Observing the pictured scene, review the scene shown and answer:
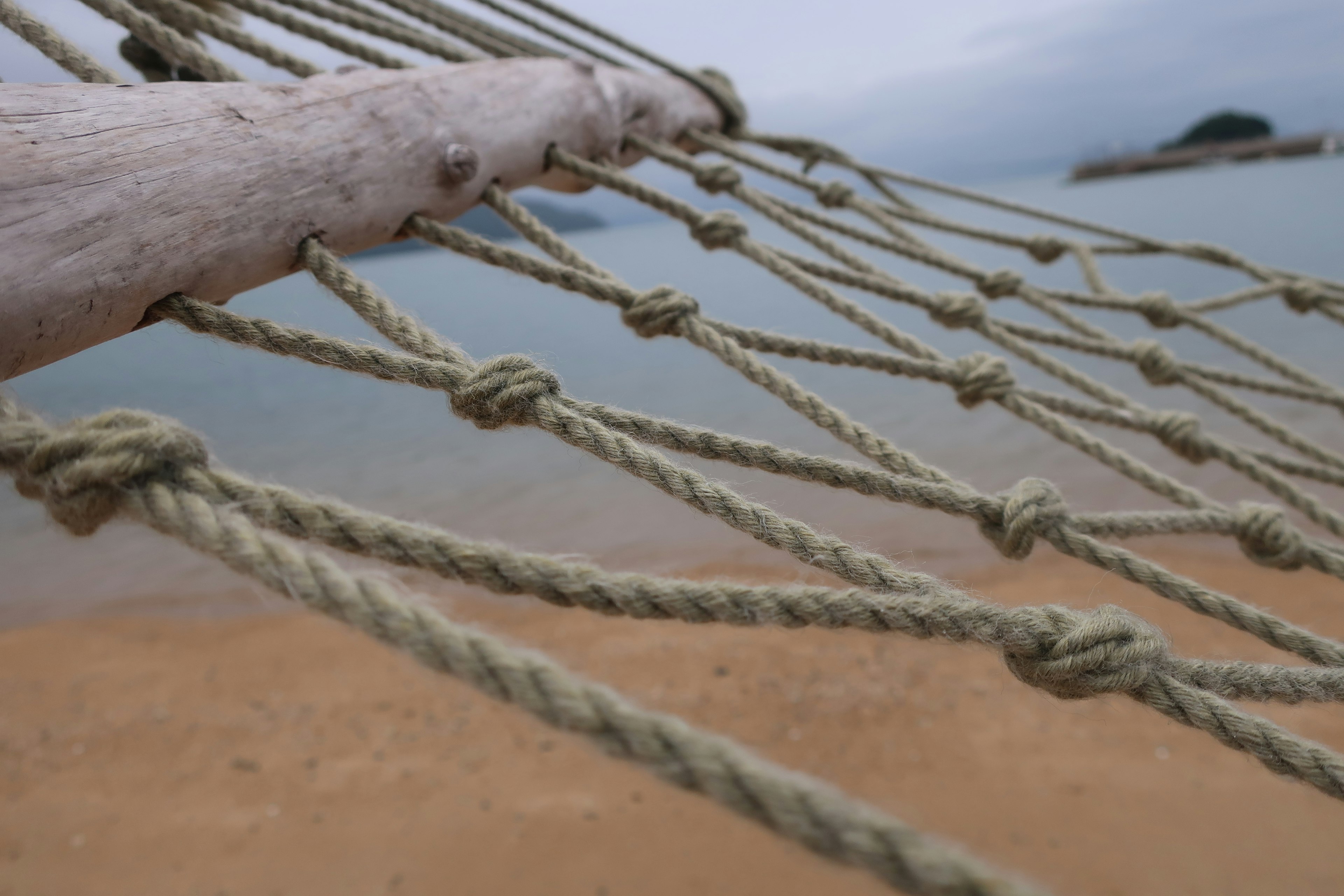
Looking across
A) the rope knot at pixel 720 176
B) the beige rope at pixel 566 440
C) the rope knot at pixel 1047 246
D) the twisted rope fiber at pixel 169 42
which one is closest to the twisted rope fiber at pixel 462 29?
the rope knot at pixel 720 176

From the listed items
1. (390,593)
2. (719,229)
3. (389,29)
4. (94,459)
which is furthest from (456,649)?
(389,29)

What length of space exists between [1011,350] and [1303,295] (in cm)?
114

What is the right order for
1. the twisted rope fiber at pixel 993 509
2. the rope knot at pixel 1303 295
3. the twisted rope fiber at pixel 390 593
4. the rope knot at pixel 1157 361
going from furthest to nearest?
the rope knot at pixel 1303 295, the rope knot at pixel 1157 361, the twisted rope fiber at pixel 993 509, the twisted rope fiber at pixel 390 593

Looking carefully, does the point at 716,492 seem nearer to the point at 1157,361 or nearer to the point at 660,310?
the point at 660,310

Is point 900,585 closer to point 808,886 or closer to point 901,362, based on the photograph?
point 901,362

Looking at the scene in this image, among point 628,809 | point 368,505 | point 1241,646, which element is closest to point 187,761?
point 628,809

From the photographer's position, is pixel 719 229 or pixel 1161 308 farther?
pixel 1161 308

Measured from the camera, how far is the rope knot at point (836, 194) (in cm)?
211

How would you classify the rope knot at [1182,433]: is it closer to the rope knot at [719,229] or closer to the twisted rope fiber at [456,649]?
the rope knot at [719,229]

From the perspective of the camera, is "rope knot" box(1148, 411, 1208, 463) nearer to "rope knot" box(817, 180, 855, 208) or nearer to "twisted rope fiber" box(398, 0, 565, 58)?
"rope knot" box(817, 180, 855, 208)

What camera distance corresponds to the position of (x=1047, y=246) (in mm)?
2203

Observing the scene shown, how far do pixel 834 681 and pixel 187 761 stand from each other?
2.48 m

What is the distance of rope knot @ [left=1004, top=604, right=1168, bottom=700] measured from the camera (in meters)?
0.69

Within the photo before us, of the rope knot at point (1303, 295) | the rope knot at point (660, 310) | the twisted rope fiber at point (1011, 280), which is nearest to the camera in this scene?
the rope knot at point (660, 310)
